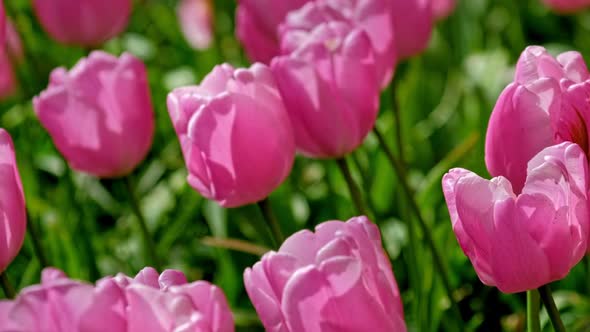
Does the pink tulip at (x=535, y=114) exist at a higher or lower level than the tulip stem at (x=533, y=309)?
higher

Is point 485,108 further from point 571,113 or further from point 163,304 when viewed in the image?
point 163,304

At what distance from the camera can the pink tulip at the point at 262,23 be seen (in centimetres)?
141

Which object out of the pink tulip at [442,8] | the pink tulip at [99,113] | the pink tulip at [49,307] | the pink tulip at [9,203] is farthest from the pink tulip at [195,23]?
the pink tulip at [49,307]

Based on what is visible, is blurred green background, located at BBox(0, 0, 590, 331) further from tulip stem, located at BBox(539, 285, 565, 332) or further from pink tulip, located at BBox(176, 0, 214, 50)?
tulip stem, located at BBox(539, 285, 565, 332)

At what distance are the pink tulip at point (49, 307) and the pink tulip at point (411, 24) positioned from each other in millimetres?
796

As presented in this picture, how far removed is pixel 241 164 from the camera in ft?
3.34

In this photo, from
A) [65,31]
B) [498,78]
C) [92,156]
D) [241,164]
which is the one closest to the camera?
[241,164]

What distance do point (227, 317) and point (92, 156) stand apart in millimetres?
557

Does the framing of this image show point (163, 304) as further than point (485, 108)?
No

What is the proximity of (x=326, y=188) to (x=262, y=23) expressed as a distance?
350 millimetres

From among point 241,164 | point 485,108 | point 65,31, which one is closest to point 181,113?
point 241,164

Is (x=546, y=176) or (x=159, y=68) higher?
(x=546, y=176)

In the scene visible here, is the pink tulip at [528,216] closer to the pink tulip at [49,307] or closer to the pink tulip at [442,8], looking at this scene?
the pink tulip at [49,307]

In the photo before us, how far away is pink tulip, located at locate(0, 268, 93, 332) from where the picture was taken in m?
0.65
